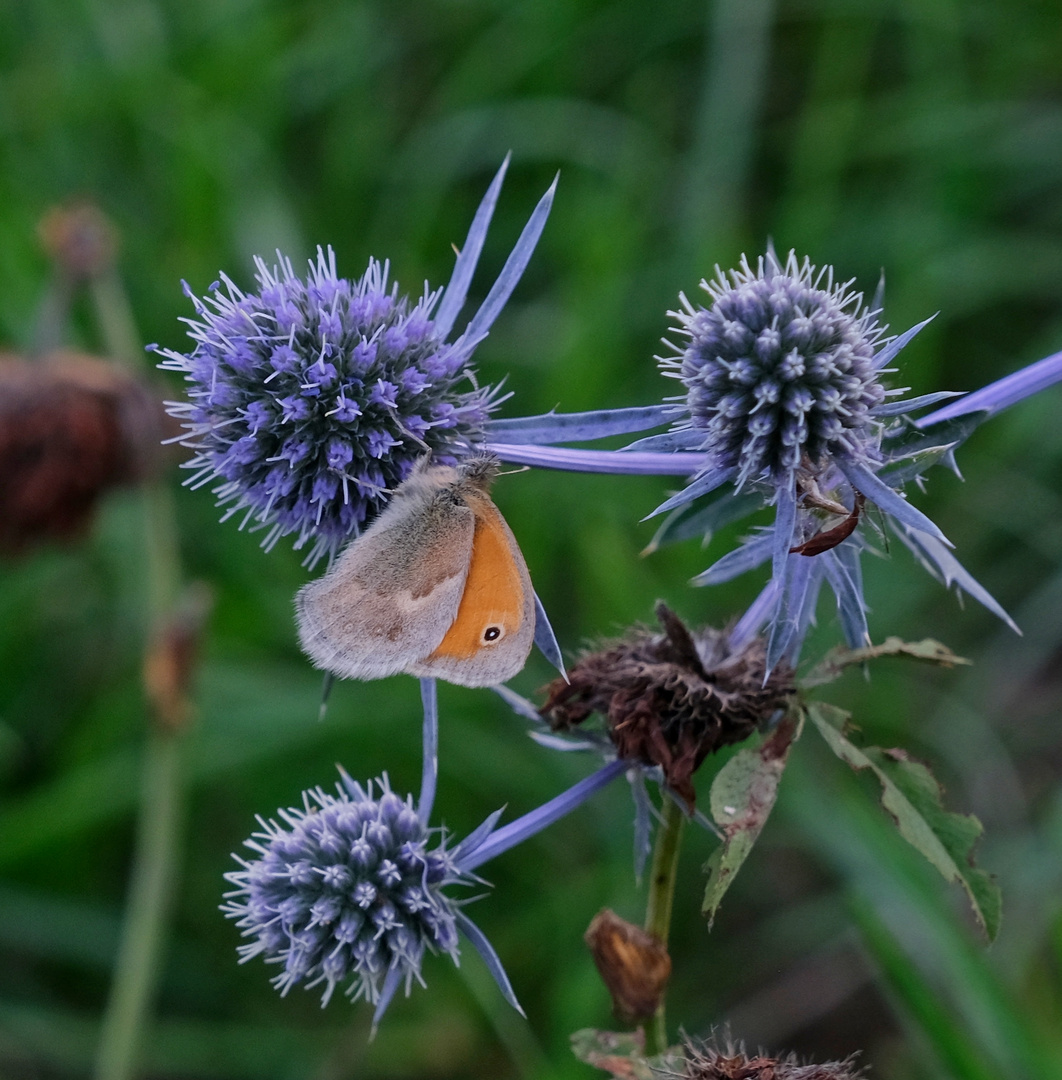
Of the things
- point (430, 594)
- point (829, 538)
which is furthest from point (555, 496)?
point (829, 538)

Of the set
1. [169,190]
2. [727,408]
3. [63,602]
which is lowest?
[727,408]

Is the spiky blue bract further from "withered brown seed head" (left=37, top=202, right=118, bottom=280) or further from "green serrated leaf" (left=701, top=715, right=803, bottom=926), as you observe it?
"withered brown seed head" (left=37, top=202, right=118, bottom=280)

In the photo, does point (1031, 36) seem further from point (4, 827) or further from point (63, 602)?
point (4, 827)

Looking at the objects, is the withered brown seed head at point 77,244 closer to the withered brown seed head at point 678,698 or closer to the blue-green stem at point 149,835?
the blue-green stem at point 149,835

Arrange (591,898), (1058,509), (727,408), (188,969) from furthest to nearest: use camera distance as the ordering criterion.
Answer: (1058,509) → (188,969) → (591,898) → (727,408)

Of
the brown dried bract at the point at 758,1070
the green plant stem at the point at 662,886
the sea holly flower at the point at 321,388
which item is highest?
the sea holly flower at the point at 321,388

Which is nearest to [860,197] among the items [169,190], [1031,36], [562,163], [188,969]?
[1031,36]

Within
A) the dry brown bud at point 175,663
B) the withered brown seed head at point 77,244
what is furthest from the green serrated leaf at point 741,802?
the withered brown seed head at point 77,244
